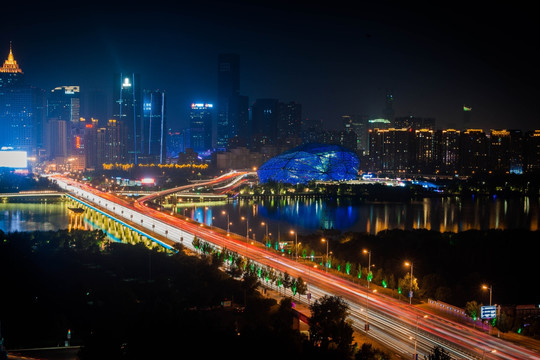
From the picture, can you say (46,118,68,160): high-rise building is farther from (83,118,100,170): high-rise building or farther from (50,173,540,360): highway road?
(50,173,540,360): highway road

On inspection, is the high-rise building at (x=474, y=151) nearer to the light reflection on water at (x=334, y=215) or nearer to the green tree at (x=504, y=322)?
the light reflection on water at (x=334, y=215)

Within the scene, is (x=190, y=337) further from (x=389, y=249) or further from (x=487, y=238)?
(x=487, y=238)

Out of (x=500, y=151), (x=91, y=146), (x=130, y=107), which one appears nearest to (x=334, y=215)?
(x=500, y=151)

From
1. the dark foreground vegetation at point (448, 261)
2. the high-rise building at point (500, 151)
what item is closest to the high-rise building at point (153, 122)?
the high-rise building at point (500, 151)

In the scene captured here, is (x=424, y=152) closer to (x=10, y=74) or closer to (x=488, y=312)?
(x=10, y=74)

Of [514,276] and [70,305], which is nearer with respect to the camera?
[70,305]

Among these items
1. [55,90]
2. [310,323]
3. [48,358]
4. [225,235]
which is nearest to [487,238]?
[225,235]
